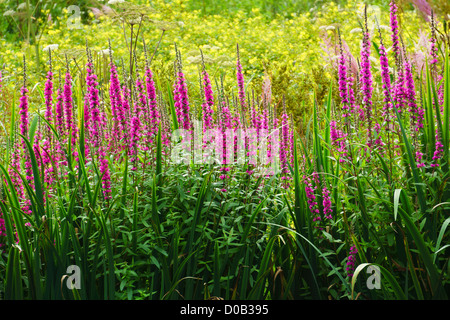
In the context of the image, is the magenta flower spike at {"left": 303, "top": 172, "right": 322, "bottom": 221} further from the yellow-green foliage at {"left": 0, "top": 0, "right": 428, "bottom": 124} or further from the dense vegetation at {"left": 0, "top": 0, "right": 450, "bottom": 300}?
the yellow-green foliage at {"left": 0, "top": 0, "right": 428, "bottom": 124}

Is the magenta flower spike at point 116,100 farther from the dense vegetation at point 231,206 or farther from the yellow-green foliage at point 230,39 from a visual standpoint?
the yellow-green foliage at point 230,39

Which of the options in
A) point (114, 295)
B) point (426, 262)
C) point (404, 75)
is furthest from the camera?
point (404, 75)

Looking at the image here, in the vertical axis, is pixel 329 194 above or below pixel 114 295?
above

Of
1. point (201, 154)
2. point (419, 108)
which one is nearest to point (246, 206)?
point (201, 154)

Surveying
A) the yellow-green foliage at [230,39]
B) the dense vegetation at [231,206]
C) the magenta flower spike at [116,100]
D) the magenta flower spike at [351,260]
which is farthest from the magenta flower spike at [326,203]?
the yellow-green foliage at [230,39]

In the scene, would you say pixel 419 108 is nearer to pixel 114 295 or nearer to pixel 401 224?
pixel 401 224

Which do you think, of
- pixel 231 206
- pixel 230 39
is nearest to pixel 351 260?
pixel 231 206

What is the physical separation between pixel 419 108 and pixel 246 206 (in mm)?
918

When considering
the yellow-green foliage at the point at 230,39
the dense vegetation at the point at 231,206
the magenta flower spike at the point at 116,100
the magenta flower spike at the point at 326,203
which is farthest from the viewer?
the yellow-green foliage at the point at 230,39

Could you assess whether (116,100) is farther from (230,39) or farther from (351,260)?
(230,39)

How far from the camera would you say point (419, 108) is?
8.49 feet

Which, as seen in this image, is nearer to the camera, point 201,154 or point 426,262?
point 426,262

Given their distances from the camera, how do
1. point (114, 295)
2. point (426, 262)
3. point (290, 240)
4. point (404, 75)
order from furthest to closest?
1. point (404, 75)
2. point (290, 240)
3. point (114, 295)
4. point (426, 262)

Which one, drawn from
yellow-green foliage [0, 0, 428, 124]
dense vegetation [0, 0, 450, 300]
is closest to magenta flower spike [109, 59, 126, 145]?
dense vegetation [0, 0, 450, 300]
